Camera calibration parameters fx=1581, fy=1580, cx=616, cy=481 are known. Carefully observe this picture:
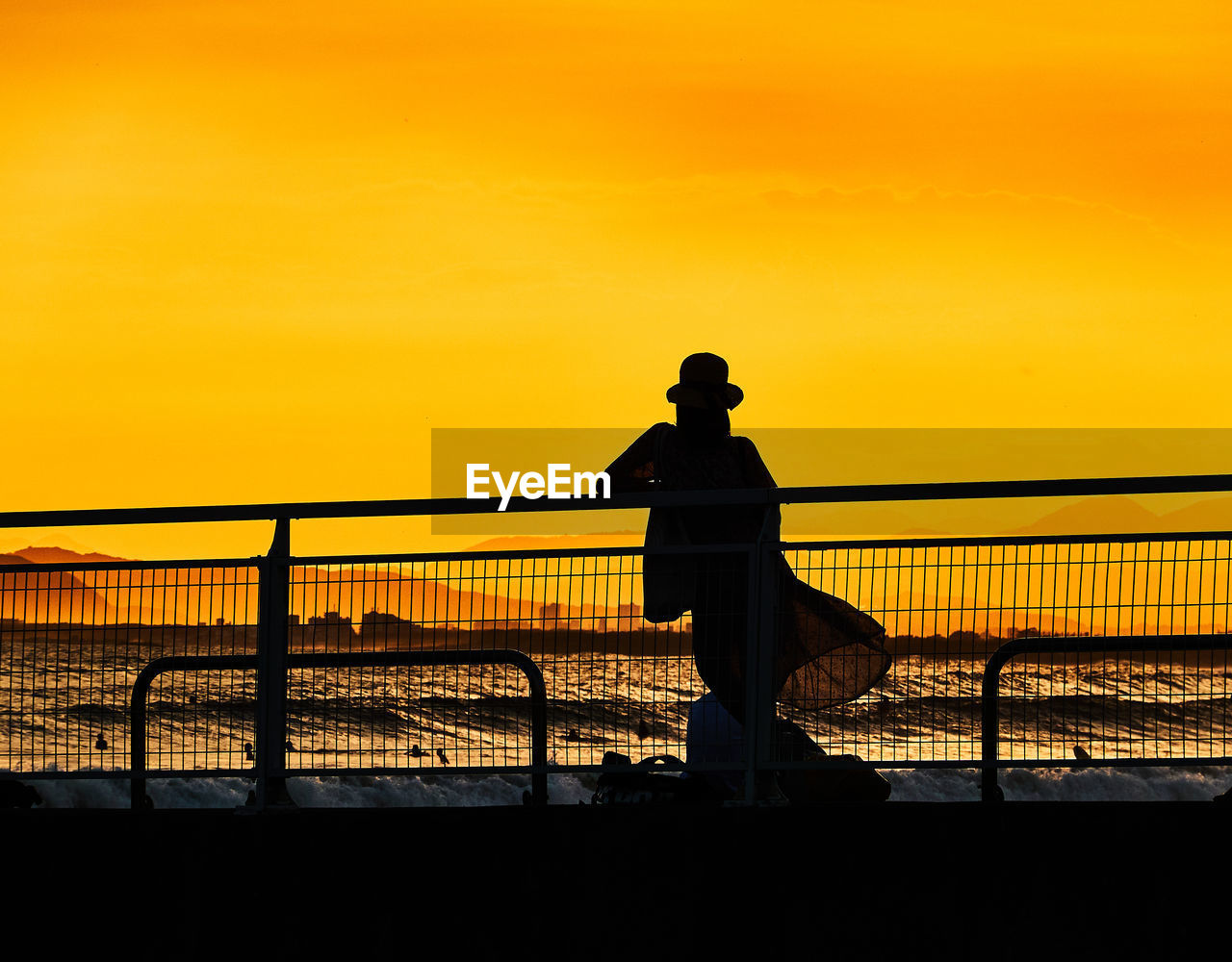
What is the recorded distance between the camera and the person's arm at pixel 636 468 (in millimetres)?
7582

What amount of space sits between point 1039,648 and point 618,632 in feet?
6.26

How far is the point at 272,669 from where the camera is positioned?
7191mm

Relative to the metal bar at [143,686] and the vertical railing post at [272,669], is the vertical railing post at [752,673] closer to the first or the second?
the vertical railing post at [272,669]

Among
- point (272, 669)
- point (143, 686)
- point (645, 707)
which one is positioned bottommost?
point (143, 686)

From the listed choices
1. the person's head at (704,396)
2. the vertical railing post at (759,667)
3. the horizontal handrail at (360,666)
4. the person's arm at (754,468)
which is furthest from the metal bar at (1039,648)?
the horizontal handrail at (360,666)

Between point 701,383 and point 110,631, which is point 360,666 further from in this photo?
point 701,383

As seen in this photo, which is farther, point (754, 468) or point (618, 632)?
point (754, 468)

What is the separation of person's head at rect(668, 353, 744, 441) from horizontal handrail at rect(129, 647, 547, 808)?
1416mm

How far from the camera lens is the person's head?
773 centimetres

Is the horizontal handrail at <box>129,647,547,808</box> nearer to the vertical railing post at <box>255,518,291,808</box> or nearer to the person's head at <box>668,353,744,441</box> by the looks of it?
the vertical railing post at <box>255,518,291,808</box>

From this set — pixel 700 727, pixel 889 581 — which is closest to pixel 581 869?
pixel 700 727

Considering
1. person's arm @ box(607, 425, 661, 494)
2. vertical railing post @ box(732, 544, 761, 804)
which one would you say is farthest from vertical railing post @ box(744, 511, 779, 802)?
person's arm @ box(607, 425, 661, 494)

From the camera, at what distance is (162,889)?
265 inches

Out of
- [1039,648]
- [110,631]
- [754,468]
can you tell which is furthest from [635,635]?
[110,631]
